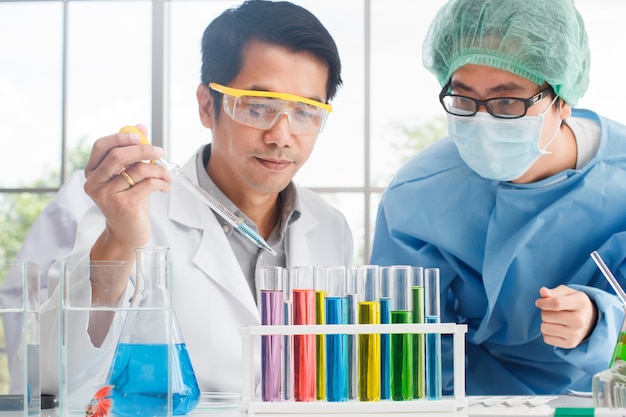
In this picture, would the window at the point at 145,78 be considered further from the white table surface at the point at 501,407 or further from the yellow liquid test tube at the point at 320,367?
the yellow liquid test tube at the point at 320,367

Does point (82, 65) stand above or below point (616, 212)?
above

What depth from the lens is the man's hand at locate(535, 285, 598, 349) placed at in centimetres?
164

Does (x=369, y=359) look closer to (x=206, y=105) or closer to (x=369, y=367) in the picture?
(x=369, y=367)

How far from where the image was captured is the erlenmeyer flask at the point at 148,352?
1248 millimetres

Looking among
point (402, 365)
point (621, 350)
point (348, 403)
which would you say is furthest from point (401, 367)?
point (621, 350)

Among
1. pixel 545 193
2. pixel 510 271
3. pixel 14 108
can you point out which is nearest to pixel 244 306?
pixel 510 271

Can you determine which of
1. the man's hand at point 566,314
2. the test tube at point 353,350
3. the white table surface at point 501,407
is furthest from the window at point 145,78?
the test tube at point 353,350

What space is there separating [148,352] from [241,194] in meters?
1.03

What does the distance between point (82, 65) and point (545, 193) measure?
6.87m

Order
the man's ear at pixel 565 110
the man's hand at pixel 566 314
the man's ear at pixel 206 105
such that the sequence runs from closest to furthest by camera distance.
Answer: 1. the man's hand at pixel 566 314
2. the man's ear at pixel 565 110
3. the man's ear at pixel 206 105

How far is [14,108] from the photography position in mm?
8609

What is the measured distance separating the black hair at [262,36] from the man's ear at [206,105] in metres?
0.03

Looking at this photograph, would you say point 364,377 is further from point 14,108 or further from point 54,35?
point 14,108

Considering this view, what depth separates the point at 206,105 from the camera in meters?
2.31
